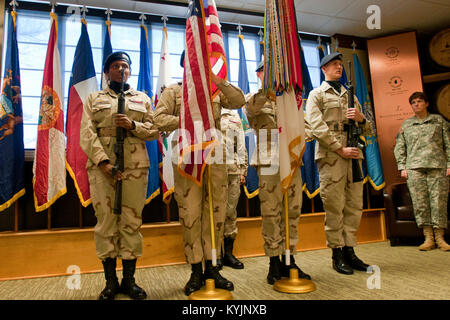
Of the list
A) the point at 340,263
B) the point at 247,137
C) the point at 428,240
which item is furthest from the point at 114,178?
the point at 428,240

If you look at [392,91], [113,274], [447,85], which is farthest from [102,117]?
[447,85]

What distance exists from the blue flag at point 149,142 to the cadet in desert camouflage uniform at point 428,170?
8.98ft

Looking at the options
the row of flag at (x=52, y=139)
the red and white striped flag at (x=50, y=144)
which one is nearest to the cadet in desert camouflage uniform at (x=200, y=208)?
the row of flag at (x=52, y=139)

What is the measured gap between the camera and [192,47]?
1781 mm

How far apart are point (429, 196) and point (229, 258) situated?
2300 mm

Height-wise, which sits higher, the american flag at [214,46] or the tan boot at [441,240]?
the american flag at [214,46]

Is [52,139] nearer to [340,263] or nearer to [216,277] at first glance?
[216,277]

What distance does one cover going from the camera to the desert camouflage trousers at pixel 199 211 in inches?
71.7

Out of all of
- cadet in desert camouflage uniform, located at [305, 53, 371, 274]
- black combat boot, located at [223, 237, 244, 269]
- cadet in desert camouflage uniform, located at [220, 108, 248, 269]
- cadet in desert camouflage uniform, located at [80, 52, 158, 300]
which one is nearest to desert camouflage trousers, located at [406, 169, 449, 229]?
cadet in desert camouflage uniform, located at [305, 53, 371, 274]

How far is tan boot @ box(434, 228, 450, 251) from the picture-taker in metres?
3.05

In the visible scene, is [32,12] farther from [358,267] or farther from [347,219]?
[358,267]

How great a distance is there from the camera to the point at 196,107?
175 cm

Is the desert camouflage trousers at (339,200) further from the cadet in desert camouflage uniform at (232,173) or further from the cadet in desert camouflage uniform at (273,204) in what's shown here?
the cadet in desert camouflage uniform at (232,173)

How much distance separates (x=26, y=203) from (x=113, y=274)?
1880mm
